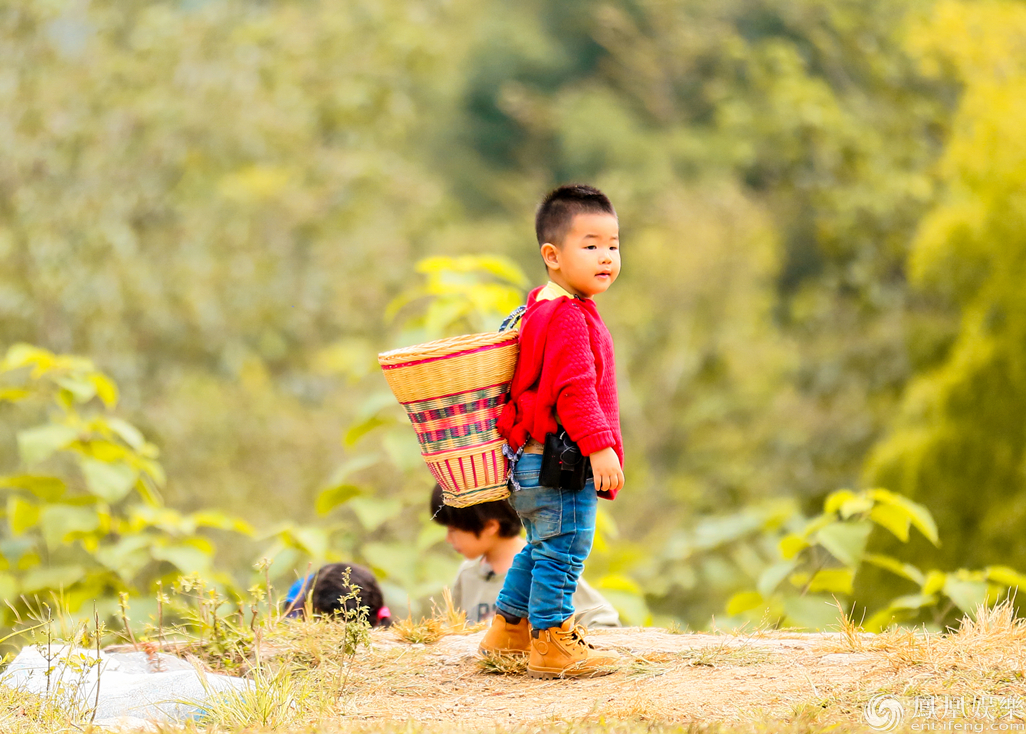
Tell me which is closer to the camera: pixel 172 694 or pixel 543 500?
pixel 172 694

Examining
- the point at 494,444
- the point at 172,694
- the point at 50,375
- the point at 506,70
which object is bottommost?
the point at 172,694

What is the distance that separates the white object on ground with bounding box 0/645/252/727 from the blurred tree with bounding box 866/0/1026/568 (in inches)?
181

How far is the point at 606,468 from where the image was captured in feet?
9.52

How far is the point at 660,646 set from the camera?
3.34 m

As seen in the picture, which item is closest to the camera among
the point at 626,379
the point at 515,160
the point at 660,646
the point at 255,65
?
the point at 660,646

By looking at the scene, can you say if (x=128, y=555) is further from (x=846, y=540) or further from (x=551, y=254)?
(x=846, y=540)

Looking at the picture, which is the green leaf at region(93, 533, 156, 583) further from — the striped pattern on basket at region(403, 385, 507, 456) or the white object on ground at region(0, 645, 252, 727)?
the striped pattern on basket at region(403, 385, 507, 456)

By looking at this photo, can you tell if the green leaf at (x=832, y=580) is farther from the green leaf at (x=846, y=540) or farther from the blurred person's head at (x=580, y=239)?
the blurred person's head at (x=580, y=239)

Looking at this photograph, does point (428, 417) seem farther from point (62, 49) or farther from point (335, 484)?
point (62, 49)

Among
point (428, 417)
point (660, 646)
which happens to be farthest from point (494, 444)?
point (660, 646)

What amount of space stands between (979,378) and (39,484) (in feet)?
17.3

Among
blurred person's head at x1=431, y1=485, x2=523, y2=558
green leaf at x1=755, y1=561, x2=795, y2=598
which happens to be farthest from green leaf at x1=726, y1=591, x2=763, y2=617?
blurred person's head at x1=431, y1=485, x2=523, y2=558

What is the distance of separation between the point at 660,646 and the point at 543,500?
719mm

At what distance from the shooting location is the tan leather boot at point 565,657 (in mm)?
3047
